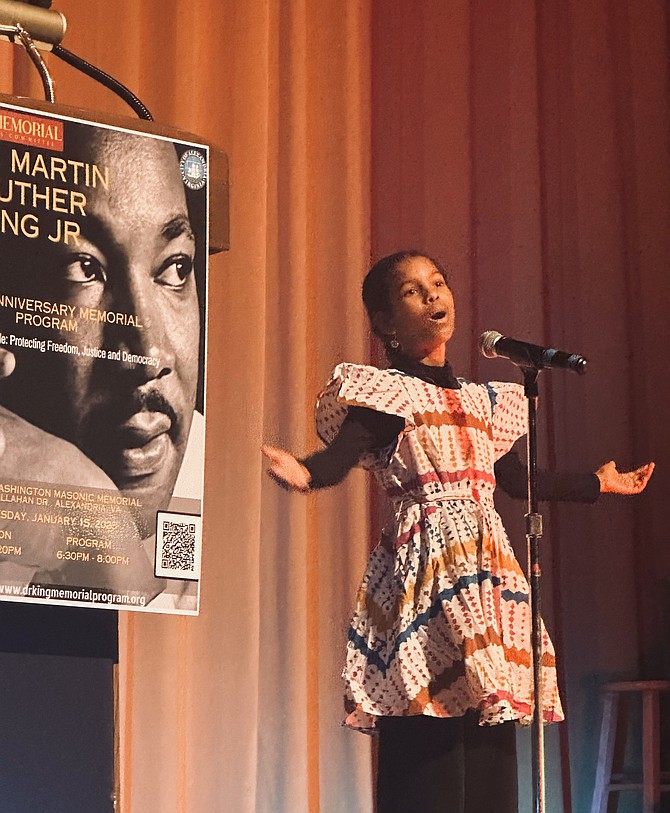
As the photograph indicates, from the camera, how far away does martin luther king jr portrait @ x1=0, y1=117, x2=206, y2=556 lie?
83 centimetres

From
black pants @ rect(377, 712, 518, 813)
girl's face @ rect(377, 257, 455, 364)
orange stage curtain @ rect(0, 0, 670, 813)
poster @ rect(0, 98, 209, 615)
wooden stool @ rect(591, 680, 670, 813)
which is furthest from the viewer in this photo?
wooden stool @ rect(591, 680, 670, 813)

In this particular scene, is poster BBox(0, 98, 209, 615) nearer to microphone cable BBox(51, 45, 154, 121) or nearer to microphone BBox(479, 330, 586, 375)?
microphone cable BBox(51, 45, 154, 121)

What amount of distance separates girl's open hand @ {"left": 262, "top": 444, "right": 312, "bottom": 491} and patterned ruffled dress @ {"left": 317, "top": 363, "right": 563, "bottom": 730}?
0.19 metres

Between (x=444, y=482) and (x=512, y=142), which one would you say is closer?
(x=444, y=482)

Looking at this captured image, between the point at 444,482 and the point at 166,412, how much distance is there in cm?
117

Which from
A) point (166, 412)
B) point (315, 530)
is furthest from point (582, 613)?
point (166, 412)

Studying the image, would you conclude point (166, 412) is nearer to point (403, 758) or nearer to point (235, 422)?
point (403, 758)

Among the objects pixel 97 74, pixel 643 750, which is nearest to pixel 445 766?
pixel 97 74

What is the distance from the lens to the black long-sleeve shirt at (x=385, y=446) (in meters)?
1.99

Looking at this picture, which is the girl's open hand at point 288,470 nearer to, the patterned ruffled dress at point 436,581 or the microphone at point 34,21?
the patterned ruffled dress at point 436,581

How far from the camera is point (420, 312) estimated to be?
2.19 m

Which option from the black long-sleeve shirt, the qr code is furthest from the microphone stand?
the qr code

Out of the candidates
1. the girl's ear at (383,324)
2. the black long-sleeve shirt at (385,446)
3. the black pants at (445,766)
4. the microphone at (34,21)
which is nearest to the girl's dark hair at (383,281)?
the girl's ear at (383,324)

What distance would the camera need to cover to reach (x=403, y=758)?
185 centimetres
